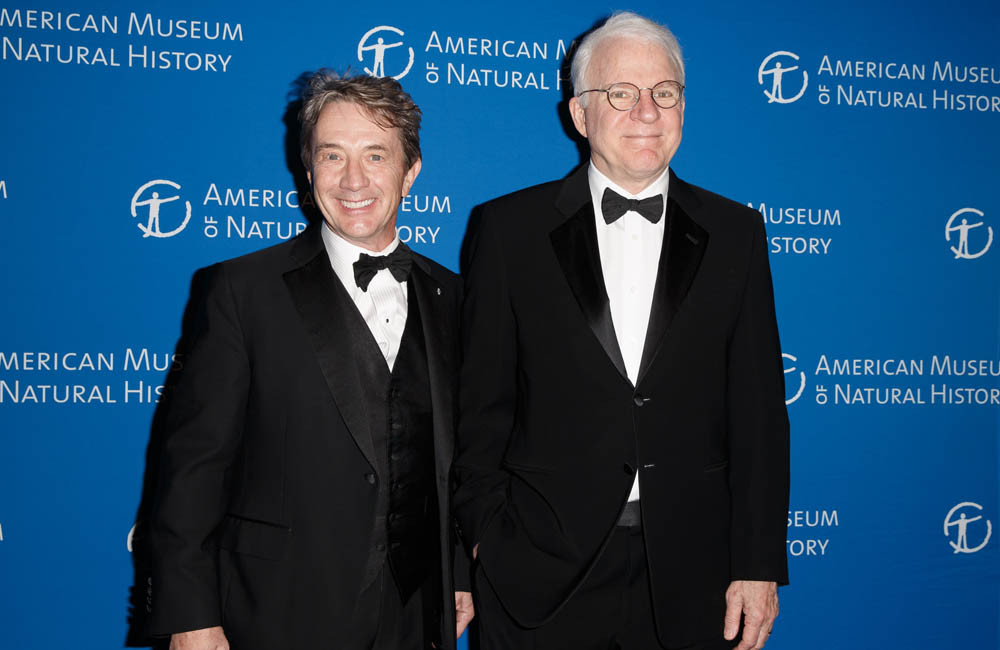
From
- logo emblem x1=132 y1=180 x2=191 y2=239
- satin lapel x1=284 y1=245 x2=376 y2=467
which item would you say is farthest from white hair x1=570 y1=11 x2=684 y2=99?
logo emblem x1=132 y1=180 x2=191 y2=239

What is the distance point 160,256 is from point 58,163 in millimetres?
453

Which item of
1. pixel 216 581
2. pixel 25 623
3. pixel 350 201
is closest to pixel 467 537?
pixel 216 581

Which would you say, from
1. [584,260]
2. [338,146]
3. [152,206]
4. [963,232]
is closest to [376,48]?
[152,206]

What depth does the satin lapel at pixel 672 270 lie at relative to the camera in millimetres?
1864

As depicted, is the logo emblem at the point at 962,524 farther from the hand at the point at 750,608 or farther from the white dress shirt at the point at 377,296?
the white dress shirt at the point at 377,296

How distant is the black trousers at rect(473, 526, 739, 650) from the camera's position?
6.25ft

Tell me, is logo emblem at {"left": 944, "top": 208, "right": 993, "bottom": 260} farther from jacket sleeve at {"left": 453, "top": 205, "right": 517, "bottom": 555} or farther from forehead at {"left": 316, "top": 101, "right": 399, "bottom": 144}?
forehead at {"left": 316, "top": 101, "right": 399, "bottom": 144}

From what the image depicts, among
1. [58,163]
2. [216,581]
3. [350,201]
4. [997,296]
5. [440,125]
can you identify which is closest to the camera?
[216,581]

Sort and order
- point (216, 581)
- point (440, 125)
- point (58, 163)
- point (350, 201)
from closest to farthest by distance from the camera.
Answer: point (216, 581), point (350, 201), point (58, 163), point (440, 125)

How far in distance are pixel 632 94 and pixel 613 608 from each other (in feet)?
4.18

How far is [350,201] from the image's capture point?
1.93 meters

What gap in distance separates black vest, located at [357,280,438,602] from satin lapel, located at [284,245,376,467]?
1.2 inches

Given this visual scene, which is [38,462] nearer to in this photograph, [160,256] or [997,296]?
[160,256]

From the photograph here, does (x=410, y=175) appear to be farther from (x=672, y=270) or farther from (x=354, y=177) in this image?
(x=672, y=270)
